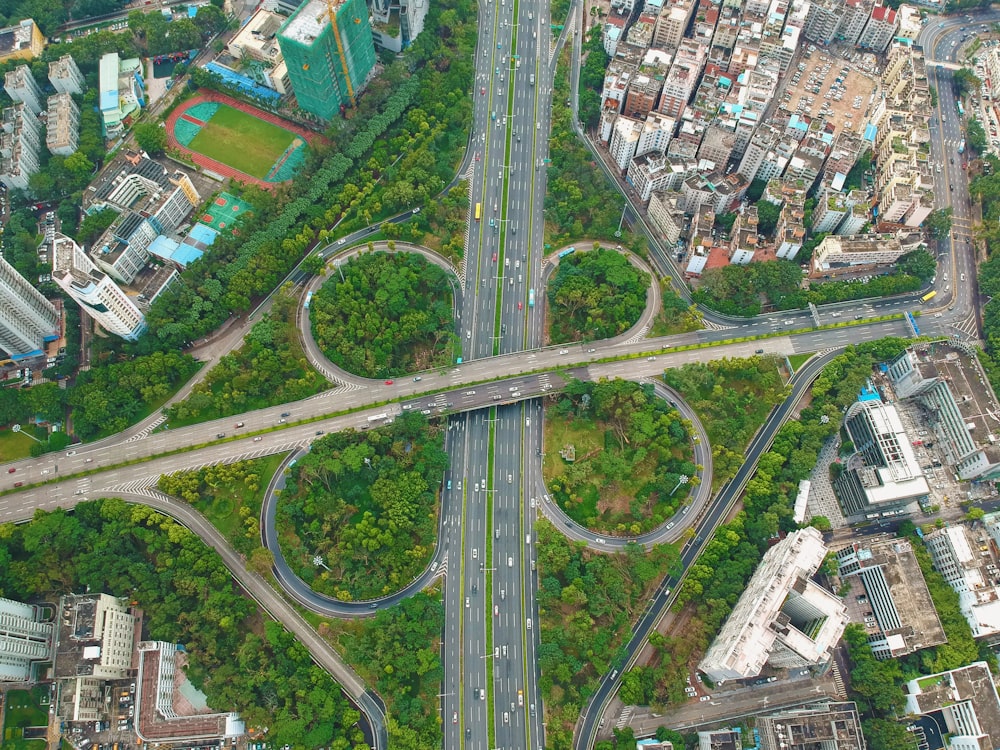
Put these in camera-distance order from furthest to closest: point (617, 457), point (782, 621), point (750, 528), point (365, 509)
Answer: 1. point (617, 457)
2. point (365, 509)
3. point (750, 528)
4. point (782, 621)

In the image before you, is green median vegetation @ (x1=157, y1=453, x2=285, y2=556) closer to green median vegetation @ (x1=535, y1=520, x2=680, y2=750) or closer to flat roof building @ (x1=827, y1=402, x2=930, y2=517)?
green median vegetation @ (x1=535, y1=520, x2=680, y2=750)

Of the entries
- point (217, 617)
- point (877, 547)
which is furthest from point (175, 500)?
point (877, 547)

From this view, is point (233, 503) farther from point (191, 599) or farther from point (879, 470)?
point (879, 470)

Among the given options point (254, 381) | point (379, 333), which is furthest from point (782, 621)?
point (254, 381)

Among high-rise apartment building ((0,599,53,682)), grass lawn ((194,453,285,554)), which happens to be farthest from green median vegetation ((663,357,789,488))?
high-rise apartment building ((0,599,53,682))

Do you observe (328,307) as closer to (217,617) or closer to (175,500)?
(175,500)

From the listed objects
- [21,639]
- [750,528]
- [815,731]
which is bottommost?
[815,731]
